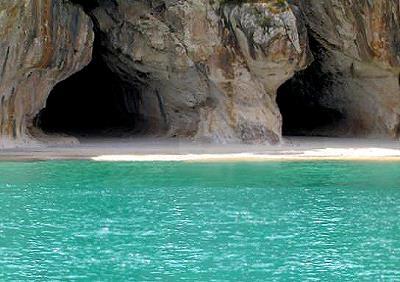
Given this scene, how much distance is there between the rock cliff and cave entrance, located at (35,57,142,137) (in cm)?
195

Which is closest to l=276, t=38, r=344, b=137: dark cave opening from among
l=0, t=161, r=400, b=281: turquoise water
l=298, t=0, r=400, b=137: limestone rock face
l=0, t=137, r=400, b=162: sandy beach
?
l=298, t=0, r=400, b=137: limestone rock face

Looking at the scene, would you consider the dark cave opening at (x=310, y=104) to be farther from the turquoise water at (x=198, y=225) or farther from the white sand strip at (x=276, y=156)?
the turquoise water at (x=198, y=225)

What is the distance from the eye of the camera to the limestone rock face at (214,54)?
930 inches

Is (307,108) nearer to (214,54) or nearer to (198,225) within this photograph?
(214,54)

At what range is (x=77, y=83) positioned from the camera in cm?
3466

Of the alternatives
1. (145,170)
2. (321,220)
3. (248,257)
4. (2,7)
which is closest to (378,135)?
(145,170)

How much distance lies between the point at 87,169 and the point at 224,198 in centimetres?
561

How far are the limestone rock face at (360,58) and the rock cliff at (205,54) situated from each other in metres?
0.05

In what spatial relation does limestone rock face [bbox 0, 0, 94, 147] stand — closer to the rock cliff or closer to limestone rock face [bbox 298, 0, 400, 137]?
the rock cliff

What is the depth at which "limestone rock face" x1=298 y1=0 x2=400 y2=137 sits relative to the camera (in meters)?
25.3

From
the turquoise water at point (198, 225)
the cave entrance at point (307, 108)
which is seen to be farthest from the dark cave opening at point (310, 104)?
the turquoise water at point (198, 225)

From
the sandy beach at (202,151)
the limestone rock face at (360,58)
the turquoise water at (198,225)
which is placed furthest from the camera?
the limestone rock face at (360,58)

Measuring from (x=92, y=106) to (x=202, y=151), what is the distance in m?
14.4

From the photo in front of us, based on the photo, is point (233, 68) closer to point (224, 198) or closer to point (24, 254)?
point (224, 198)
